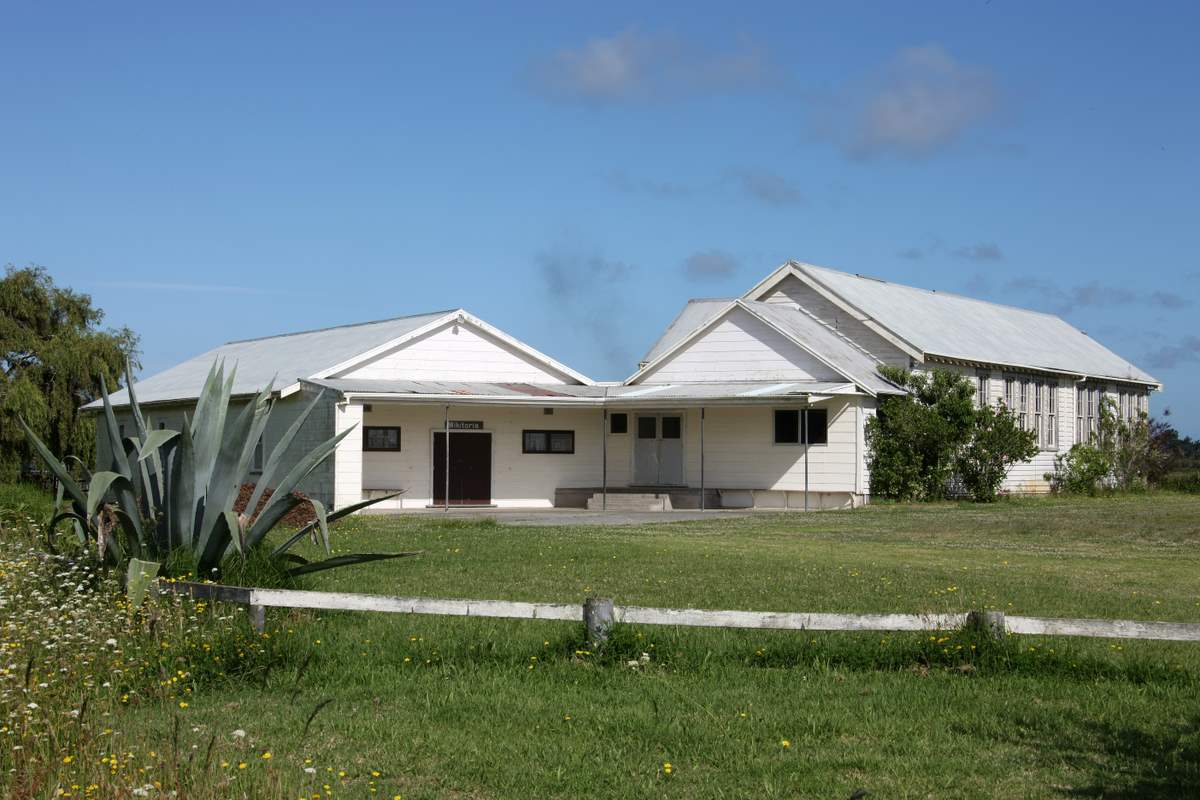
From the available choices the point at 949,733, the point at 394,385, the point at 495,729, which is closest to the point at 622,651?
the point at 495,729

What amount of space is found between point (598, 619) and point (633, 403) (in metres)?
23.4

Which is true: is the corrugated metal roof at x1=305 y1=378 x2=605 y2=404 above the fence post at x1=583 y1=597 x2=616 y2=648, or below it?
above

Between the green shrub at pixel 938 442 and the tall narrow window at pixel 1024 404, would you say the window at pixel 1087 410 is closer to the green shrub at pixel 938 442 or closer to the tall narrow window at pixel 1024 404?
the tall narrow window at pixel 1024 404

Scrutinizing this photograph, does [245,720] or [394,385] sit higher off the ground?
[394,385]

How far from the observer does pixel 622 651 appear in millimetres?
9547

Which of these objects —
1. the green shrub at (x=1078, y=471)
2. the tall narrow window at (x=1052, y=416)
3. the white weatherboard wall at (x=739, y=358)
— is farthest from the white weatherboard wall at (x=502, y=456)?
the green shrub at (x=1078, y=471)

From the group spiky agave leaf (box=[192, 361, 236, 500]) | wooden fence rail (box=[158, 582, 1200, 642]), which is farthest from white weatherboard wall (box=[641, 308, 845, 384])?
wooden fence rail (box=[158, 582, 1200, 642])

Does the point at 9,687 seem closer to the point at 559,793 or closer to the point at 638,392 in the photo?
the point at 559,793

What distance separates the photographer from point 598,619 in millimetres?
9469

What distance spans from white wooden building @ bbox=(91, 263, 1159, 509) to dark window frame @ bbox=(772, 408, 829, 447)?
0.04 metres

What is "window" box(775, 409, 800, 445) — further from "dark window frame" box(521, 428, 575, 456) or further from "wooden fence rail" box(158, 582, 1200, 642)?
"wooden fence rail" box(158, 582, 1200, 642)

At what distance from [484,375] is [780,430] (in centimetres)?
739

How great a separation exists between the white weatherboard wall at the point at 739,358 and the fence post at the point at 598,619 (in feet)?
77.8

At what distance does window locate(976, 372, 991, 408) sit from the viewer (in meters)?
36.5
